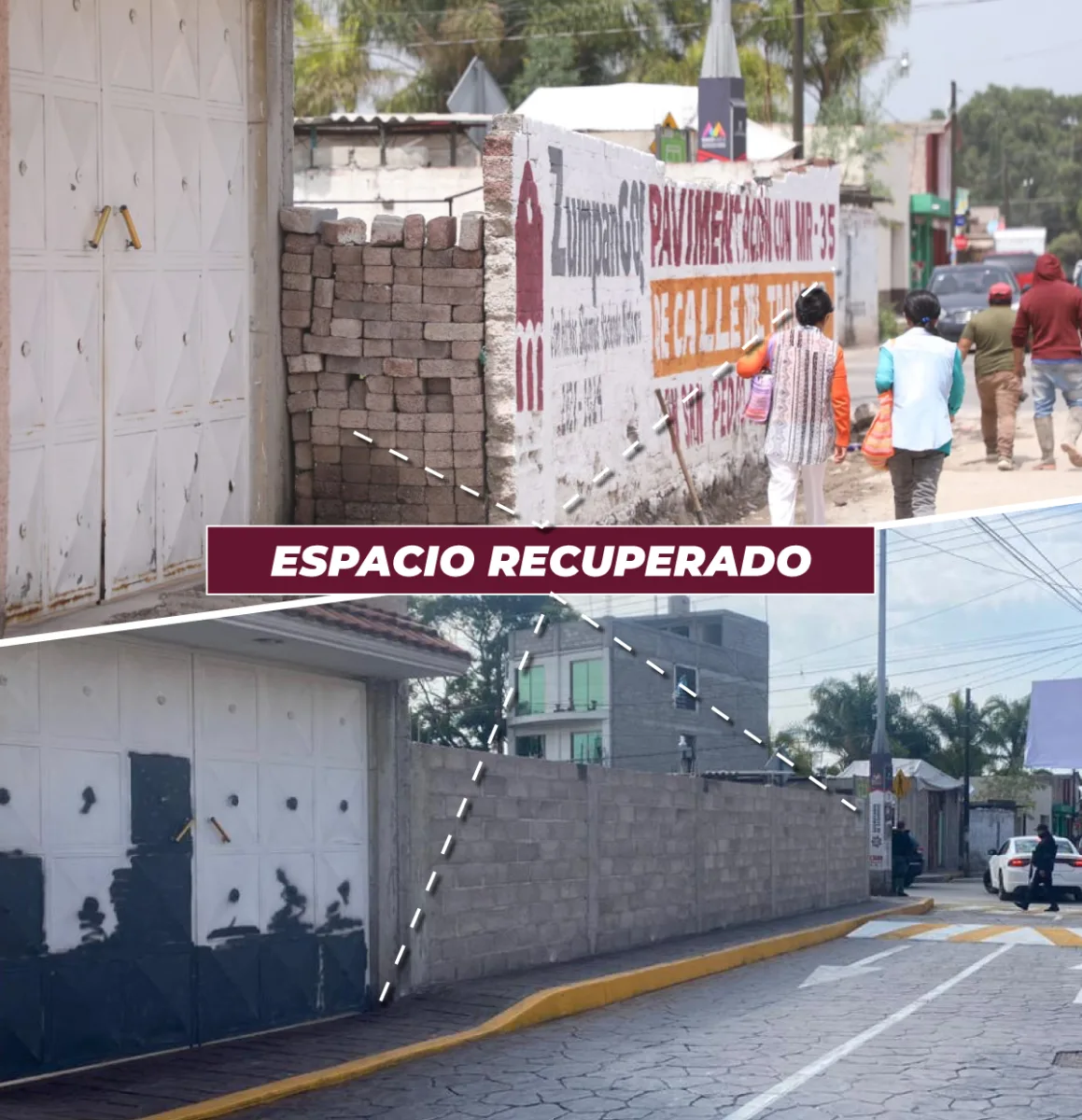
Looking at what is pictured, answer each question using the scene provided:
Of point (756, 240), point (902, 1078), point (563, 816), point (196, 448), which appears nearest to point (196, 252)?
point (196, 448)

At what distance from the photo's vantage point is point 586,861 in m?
8.09

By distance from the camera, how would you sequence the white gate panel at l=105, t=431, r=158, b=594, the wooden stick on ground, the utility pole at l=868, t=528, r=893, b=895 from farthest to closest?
1. the wooden stick on ground
2. the white gate panel at l=105, t=431, r=158, b=594
3. the utility pole at l=868, t=528, r=893, b=895

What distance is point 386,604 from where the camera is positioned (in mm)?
4750

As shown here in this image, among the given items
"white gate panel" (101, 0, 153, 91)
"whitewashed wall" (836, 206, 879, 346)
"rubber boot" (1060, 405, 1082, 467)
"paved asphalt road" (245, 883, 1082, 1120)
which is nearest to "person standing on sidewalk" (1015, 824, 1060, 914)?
"paved asphalt road" (245, 883, 1082, 1120)

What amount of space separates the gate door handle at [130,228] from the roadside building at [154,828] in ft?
11.6

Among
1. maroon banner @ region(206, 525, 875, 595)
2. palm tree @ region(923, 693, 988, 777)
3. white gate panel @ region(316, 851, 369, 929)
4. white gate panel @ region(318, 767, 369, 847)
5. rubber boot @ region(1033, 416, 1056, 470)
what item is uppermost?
rubber boot @ region(1033, 416, 1056, 470)

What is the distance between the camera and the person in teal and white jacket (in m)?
9.33

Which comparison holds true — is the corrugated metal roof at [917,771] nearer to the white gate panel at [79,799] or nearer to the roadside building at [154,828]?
the roadside building at [154,828]

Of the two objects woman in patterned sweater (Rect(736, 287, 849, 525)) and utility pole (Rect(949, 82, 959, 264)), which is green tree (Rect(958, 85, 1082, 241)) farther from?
woman in patterned sweater (Rect(736, 287, 849, 525))

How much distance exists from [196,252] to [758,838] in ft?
16.8

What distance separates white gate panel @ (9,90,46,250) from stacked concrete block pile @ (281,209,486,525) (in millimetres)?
2854

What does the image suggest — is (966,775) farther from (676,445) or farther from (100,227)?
(676,445)

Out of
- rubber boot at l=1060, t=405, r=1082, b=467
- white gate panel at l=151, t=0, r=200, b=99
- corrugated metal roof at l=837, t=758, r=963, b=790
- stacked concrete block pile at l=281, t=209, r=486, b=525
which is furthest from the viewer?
rubber boot at l=1060, t=405, r=1082, b=467

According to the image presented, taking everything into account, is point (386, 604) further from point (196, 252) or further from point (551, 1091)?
point (196, 252)
